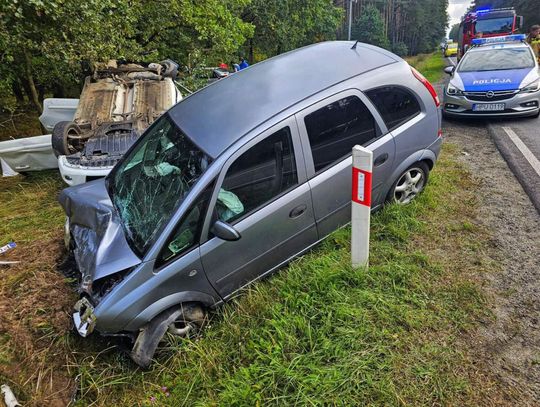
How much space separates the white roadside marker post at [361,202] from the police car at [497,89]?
5.54 meters

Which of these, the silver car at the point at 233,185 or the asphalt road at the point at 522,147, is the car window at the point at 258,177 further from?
the asphalt road at the point at 522,147

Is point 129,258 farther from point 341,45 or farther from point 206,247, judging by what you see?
point 341,45

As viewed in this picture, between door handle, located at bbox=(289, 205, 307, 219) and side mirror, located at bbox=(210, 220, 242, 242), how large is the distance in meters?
0.63

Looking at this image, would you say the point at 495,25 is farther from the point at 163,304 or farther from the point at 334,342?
the point at 163,304

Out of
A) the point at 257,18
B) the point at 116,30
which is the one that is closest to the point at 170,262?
the point at 116,30

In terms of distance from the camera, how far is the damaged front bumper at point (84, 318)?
2752mm

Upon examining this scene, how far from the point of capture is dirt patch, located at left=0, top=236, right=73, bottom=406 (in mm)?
2908

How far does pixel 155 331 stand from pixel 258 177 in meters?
1.42

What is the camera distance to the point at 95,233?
327cm

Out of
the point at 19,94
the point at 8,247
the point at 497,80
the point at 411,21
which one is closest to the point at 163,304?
the point at 8,247

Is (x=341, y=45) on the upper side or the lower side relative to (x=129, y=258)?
upper

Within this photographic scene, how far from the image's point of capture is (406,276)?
321 centimetres

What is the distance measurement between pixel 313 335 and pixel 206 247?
102 centimetres

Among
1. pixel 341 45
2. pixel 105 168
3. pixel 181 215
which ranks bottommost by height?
pixel 105 168
